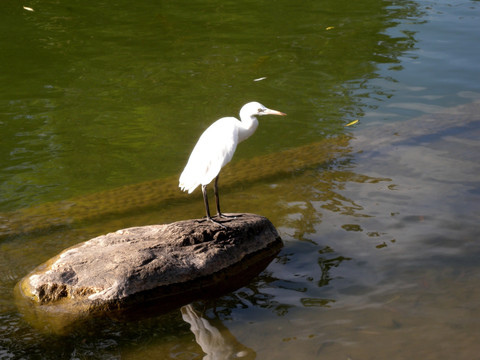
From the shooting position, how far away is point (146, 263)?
5.20 m

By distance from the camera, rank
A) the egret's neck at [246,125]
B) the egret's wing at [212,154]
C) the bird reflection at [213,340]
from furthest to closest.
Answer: the egret's neck at [246,125] < the egret's wing at [212,154] < the bird reflection at [213,340]

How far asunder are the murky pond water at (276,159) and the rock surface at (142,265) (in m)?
0.21

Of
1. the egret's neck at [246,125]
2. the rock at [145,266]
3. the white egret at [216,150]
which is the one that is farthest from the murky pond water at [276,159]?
the egret's neck at [246,125]

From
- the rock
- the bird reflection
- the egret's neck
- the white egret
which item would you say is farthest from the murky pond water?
the egret's neck

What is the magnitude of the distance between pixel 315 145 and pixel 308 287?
11.5 ft

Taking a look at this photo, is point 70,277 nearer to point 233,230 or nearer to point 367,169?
point 233,230

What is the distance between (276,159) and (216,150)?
8.99 ft

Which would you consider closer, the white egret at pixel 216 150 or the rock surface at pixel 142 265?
the rock surface at pixel 142 265

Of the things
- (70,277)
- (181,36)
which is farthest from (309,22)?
(70,277)

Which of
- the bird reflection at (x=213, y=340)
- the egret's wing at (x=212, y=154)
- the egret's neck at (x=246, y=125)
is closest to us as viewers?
the bird reflection at (x=213, y=340)

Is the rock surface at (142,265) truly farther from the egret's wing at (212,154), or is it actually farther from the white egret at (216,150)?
the egret's wing at (212,154)

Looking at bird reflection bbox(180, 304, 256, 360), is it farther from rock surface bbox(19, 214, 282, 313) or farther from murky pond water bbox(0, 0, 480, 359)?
rock surface bbox(19, 214, 282, 313)

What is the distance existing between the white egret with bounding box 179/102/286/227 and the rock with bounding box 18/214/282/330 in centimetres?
31

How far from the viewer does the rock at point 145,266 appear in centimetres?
510
